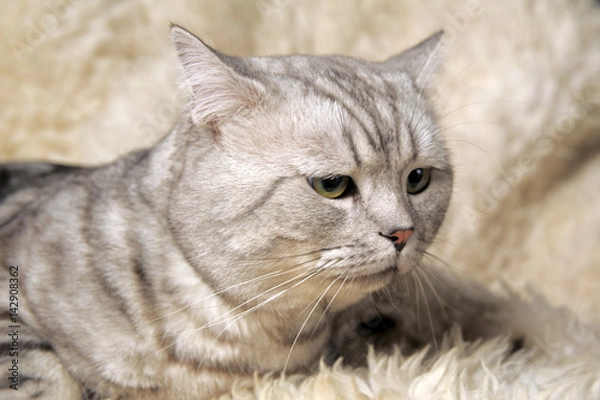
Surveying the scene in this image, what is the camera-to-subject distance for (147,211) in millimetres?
1106

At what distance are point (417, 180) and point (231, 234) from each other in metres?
0.33

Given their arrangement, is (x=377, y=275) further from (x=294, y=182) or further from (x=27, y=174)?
(x=27, y=174)

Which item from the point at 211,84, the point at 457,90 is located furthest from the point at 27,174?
the point at 457,90

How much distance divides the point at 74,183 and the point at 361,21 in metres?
0.99

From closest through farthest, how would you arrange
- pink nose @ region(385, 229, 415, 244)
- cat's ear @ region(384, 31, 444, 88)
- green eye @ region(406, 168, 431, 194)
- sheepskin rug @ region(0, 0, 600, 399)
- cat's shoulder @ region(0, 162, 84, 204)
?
pink nose @ region(385, 229, 415, 244) → green eye @ region(406, 168, 431, 194) → cat's ear @ region(384, 31, 444, 88) → cat's shoulder @ region(0, 162, 84, 204) → sheepskin rug @ region(0, 0, 600, 399)

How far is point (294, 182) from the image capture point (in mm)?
961

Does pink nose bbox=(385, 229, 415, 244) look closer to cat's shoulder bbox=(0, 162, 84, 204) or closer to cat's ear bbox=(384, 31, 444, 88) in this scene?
cat's ear bbox=(384, 31, 444, 88)

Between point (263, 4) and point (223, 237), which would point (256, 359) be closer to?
point (223, 237)

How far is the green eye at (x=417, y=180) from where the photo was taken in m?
1.06

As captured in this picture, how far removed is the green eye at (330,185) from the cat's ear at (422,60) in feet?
1.02

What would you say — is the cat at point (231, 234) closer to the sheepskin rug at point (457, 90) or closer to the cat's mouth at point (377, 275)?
the cat's mouth at point (377, 275)

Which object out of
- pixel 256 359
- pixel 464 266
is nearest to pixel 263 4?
pixel 464 266

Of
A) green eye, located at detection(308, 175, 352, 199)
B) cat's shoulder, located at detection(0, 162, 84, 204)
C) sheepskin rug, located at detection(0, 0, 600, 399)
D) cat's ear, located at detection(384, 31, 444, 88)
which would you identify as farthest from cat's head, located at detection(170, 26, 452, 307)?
sheepskin rug, located at detection(0, 0, 600, 399)

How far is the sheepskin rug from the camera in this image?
1727 millimetres
